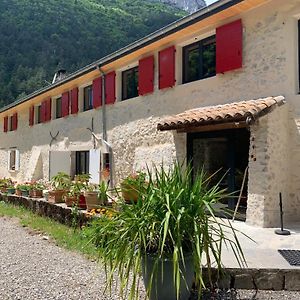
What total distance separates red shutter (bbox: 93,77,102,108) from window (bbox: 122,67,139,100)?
123cm

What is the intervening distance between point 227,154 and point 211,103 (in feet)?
5.03

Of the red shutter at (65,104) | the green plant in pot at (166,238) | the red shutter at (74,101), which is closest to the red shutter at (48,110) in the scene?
the red shutter at (65,104)

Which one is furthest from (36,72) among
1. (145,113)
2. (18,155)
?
(145,113)

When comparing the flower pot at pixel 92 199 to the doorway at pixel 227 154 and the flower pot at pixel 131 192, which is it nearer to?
the flower pot at pixel 131 192

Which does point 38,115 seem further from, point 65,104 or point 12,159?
point 12,159

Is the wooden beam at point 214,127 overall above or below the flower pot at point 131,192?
above

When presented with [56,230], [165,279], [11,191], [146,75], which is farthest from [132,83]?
[165,279]

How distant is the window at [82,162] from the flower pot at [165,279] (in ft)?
38.8

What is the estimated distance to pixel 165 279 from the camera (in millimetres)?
4051

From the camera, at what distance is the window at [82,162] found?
15.7 metres

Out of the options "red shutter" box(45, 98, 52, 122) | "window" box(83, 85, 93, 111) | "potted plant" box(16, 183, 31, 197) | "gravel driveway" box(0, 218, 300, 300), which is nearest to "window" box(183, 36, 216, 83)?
"gravel driveway" box(0, 218, 300, 300)

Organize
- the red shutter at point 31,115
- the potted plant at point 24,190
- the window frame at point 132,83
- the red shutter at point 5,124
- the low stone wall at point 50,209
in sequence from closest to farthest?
the low stone wall at point 50,209 < the window frame at point 132,83 < the potted plant at point 24,190 < the red shutter at point 31,115 < the red shutter at point 5,124

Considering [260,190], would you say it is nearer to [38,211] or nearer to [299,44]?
[299,44]

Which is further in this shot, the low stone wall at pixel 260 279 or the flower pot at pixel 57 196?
the flower pot at pixel 57 196
